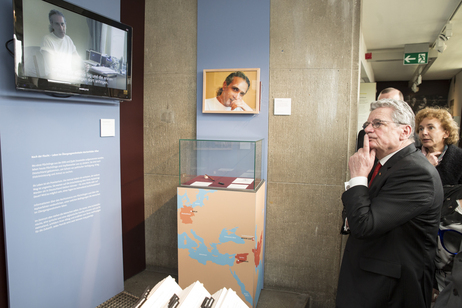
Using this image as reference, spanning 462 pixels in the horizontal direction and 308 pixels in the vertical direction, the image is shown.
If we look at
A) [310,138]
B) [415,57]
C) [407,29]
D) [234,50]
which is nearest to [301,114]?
[310,138]

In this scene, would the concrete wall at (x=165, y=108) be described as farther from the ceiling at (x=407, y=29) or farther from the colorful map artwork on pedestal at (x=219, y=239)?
the ceiling at (x=407, y=29)

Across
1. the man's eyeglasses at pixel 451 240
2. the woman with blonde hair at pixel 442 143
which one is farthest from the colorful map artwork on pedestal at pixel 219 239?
the woman with blonde hair at pixel 442 143

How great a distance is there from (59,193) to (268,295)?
204 centimetres

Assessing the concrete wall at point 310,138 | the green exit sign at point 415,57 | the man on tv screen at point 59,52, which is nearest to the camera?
the man on tv screen at point 59,52

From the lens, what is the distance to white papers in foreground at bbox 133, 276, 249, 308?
0.86 meters

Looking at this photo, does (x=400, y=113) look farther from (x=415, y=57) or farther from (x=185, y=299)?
(x=415, y=57)

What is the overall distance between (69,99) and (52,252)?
114 centimetres

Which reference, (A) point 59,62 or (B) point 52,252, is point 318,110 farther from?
(B) point 52,252

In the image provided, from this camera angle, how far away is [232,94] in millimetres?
2760

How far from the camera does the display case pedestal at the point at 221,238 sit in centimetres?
230

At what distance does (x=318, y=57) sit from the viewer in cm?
260

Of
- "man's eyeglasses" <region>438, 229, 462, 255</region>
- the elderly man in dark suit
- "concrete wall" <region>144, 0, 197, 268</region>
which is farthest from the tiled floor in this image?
"man's eyeglasses" <region>438, 229, 462, 255</region>

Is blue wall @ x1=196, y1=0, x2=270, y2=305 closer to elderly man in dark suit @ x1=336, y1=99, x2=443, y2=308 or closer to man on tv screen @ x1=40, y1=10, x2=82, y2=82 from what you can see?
man on tv screen @ x1=40, y1=10, x2=82, y2=82

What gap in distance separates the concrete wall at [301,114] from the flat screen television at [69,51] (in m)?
0.66
